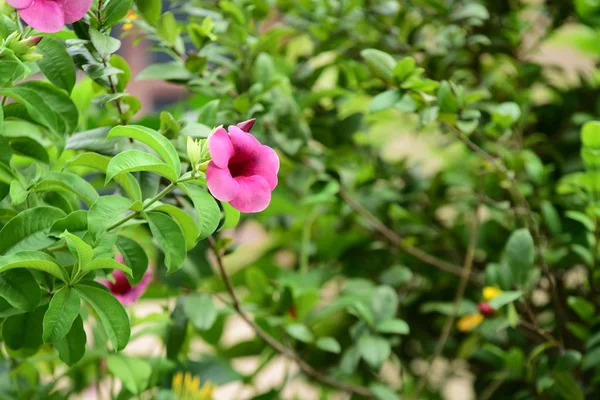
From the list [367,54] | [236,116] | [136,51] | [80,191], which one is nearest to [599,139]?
[367,54]

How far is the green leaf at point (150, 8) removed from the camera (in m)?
0.57

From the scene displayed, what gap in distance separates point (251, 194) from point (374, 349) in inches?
13.6

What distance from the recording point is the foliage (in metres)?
0.45

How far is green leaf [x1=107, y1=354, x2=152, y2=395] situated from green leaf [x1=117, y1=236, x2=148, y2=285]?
0.17m

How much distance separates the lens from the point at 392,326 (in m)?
0.70

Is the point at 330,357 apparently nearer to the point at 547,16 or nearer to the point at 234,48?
the point at 234,48

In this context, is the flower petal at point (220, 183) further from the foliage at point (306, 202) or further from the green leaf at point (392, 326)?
the green leaf at point (392, 326)

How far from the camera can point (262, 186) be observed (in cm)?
41

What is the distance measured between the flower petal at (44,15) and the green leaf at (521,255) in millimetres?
445

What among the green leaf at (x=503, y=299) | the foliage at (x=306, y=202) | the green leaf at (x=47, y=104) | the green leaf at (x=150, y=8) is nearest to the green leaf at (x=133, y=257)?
the foliage at (x=306, y=202)

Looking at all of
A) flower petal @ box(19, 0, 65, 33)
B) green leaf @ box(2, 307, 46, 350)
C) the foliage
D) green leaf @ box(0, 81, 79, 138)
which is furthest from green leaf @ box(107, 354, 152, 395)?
flower petal @ box(19, 0, 65, 33)

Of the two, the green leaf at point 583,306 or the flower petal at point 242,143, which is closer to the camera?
the flower petal at point 242,143

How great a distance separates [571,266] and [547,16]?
354 mm

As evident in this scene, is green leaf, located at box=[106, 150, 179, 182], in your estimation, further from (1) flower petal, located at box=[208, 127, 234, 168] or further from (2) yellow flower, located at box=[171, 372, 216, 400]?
(2) yellow flower, located at box=[171, 372, 216, 400]
